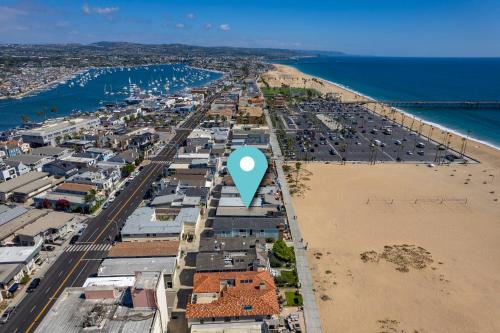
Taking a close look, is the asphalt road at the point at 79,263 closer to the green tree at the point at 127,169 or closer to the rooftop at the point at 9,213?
the green tree at the point at 127,169

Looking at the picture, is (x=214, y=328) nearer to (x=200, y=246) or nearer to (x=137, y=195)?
(x=200, y=246)

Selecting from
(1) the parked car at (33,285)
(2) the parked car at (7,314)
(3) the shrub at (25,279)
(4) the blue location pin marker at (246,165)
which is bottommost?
(2) the parked car at (7,314)

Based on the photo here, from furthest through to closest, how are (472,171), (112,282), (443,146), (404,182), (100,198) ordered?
(443,146) < (472,171) < (404,182) < (100,198) < (112,282)

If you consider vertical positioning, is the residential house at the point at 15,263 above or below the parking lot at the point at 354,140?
below

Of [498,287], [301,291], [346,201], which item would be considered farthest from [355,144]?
[301,291]

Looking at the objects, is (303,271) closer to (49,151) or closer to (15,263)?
(15,263)

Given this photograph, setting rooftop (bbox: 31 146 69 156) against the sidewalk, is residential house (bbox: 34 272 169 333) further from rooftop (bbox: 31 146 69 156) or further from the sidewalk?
rooftop (bbox: 31 146 69 156)

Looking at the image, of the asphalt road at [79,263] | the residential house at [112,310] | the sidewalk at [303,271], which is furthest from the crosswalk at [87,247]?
the sidewalk at [303,271]
